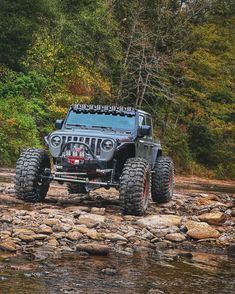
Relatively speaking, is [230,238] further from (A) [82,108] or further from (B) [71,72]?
(B) [71,72]

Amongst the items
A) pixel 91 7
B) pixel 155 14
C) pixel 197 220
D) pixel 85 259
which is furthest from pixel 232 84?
pixel 85 259

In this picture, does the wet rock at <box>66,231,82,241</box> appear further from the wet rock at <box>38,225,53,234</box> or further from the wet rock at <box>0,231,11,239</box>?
the wet rock at <box>0,231,11,239</box>

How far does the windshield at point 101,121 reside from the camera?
12.2 m

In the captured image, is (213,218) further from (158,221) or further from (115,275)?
(115,275)

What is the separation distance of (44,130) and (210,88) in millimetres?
15120

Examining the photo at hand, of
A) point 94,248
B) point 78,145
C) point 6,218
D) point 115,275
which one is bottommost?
point 115,275

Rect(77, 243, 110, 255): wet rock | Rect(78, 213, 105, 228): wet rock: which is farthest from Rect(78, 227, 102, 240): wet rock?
Rect(77, 243, 110, 255): wet rock

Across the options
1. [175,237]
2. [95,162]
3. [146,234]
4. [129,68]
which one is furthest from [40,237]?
[129,68]

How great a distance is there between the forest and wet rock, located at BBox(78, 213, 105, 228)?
13890 millimetres

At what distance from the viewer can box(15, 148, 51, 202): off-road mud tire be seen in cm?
1110

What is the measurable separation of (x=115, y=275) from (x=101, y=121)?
6.07 metres

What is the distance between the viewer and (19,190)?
11.2 meters

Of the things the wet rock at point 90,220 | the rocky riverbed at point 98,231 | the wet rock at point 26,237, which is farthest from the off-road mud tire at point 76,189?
the wet rock at point 26,237

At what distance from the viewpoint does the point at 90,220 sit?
30.8 feet
